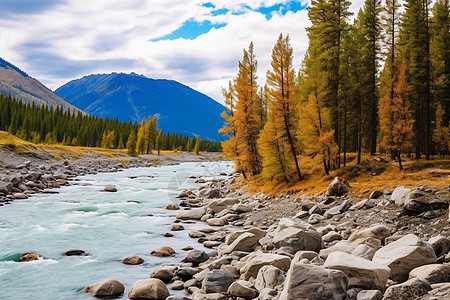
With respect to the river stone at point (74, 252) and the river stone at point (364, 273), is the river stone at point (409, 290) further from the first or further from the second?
the river stone at point (74, 252)

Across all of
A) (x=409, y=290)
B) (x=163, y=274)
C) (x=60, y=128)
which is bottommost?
(x=163, y=274)

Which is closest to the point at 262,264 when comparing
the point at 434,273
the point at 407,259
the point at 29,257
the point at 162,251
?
the point at 407,259

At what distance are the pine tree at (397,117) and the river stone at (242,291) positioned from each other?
25.4 meters

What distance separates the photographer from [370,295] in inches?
293

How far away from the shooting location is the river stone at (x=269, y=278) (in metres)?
9.70

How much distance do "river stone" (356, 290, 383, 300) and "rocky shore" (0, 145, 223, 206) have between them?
28177 mm

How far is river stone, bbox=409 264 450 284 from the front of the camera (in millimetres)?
7973

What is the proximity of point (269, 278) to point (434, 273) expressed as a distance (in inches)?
166

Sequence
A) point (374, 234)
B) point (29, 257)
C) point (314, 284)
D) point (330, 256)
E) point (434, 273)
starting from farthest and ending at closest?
point (29, 257), point (374, 234), point (330, 256), point (434, 273), point (314, 284)

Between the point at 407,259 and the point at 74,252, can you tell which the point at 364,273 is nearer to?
the point at 407,259

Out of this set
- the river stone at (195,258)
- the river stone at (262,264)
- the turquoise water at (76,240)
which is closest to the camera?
the river stone at (262,264)

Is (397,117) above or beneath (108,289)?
above

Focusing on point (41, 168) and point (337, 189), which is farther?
point (41, 168)

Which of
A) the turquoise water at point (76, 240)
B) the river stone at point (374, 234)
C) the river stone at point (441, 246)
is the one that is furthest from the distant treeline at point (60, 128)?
the river stone at point (441, 246)
